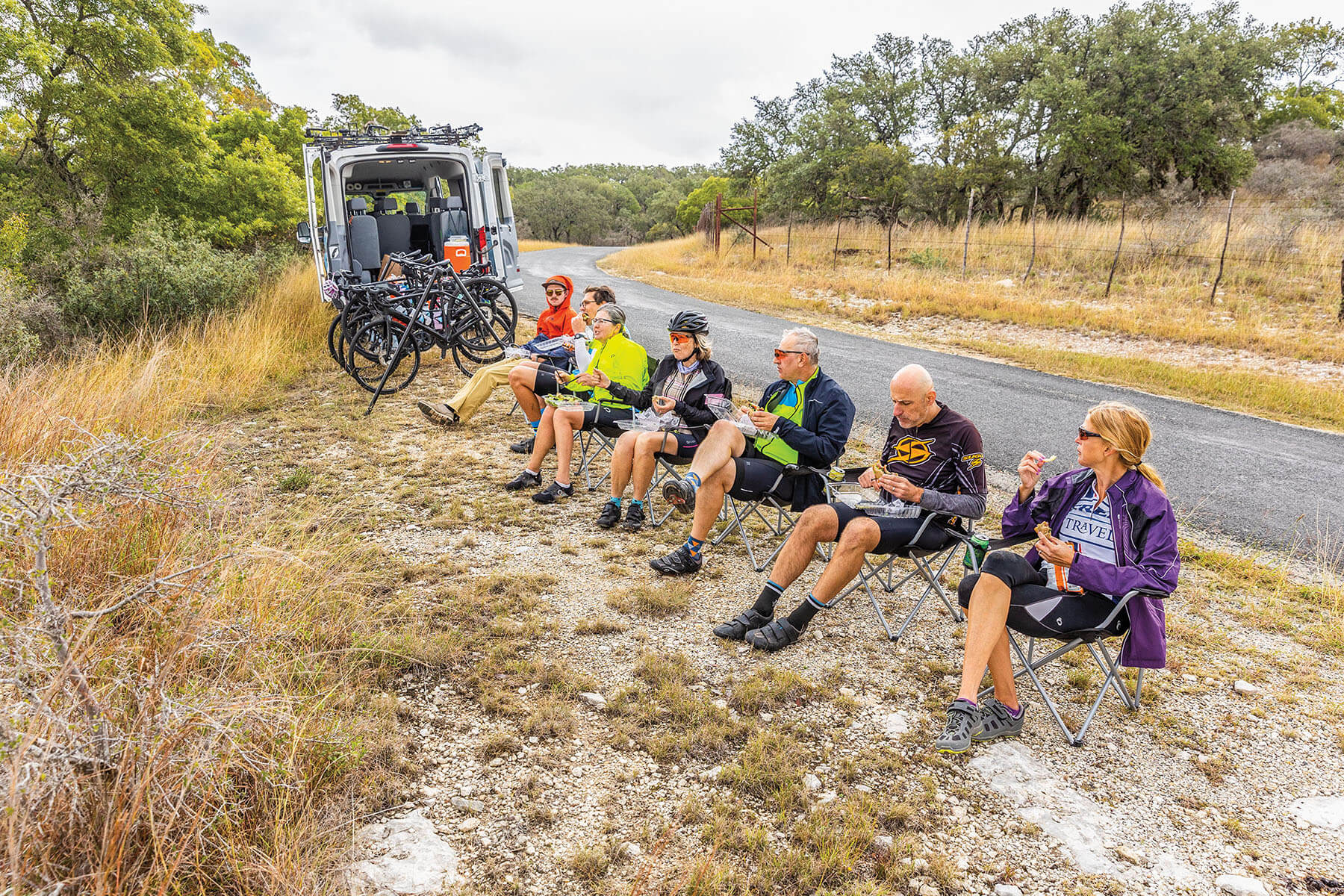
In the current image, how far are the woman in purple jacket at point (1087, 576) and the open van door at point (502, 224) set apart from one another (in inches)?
275

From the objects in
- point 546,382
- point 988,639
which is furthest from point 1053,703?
point 546,382

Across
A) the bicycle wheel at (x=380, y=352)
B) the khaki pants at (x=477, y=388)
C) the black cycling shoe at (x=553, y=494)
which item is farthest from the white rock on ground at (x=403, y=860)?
the bicycle wheel at (x=380, y=352)

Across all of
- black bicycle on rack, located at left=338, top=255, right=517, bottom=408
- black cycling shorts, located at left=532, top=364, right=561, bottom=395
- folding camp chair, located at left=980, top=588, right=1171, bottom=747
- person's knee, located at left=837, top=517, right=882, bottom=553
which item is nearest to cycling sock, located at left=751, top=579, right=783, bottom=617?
person's knee, located at left=837, top=517, right=882, bottom=553

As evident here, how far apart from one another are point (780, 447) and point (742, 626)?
3.50 ft

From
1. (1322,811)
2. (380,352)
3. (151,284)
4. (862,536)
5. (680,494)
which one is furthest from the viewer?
(151,284)

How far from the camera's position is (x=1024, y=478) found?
287 cm

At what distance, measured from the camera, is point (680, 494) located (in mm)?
3990

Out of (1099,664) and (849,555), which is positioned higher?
(849,555)

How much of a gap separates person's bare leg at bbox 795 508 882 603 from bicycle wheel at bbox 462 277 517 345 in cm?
545

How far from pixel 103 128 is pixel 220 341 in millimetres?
4206

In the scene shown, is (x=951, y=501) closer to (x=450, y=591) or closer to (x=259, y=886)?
(x=450, y=591)

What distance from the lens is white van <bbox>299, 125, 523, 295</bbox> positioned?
25.9ft

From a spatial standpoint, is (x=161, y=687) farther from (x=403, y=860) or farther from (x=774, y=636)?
(x=774, y=636)

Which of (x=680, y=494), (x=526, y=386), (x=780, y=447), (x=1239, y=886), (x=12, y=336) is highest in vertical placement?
(x=12, y=336)
